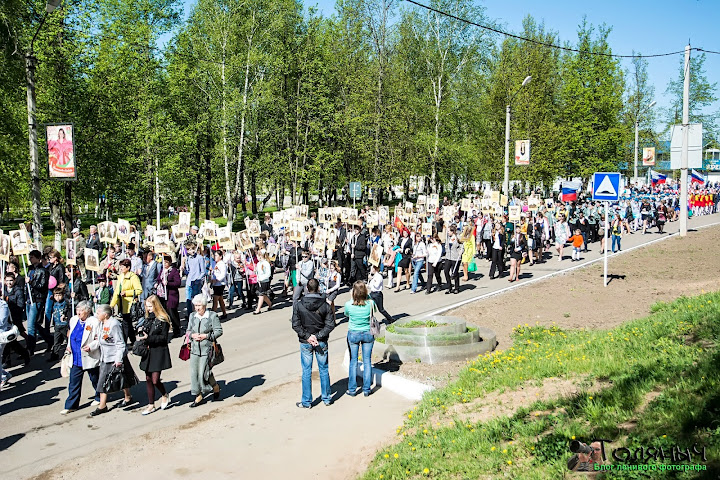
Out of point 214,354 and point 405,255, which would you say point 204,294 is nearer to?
point 214,354

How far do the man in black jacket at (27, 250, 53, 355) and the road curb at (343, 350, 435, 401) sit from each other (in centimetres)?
645

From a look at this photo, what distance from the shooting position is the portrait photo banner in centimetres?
1731

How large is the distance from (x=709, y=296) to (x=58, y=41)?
2400cm

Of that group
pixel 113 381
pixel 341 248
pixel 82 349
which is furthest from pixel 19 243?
pixel 341 248

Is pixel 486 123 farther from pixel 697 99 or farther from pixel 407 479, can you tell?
pixel 407 479

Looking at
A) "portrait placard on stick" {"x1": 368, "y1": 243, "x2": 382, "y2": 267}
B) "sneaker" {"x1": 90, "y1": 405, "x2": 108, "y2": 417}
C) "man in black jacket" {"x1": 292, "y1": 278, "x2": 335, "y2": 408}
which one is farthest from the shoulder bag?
"portrait placard on stick" {"x1": 368, "y1": 243, "x2": 382, "y2": 267}

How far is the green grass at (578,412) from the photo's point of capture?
217 inches

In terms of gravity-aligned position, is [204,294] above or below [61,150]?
below

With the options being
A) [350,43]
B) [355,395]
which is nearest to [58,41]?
[355,395]

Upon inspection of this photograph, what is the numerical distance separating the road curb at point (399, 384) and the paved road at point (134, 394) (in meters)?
1.16

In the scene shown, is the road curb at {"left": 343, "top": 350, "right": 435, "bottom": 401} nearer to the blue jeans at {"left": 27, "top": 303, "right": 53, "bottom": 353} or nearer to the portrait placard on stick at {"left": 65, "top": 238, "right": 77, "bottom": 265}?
the blue jeans at {"left": 27, "top": 303, "right": 53, "bottom": 353}

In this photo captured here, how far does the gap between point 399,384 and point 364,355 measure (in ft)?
2.30

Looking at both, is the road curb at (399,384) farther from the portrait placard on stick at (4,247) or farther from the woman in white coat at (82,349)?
the portrait placard on stick at (4,247)

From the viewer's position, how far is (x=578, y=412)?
21.0 feet
